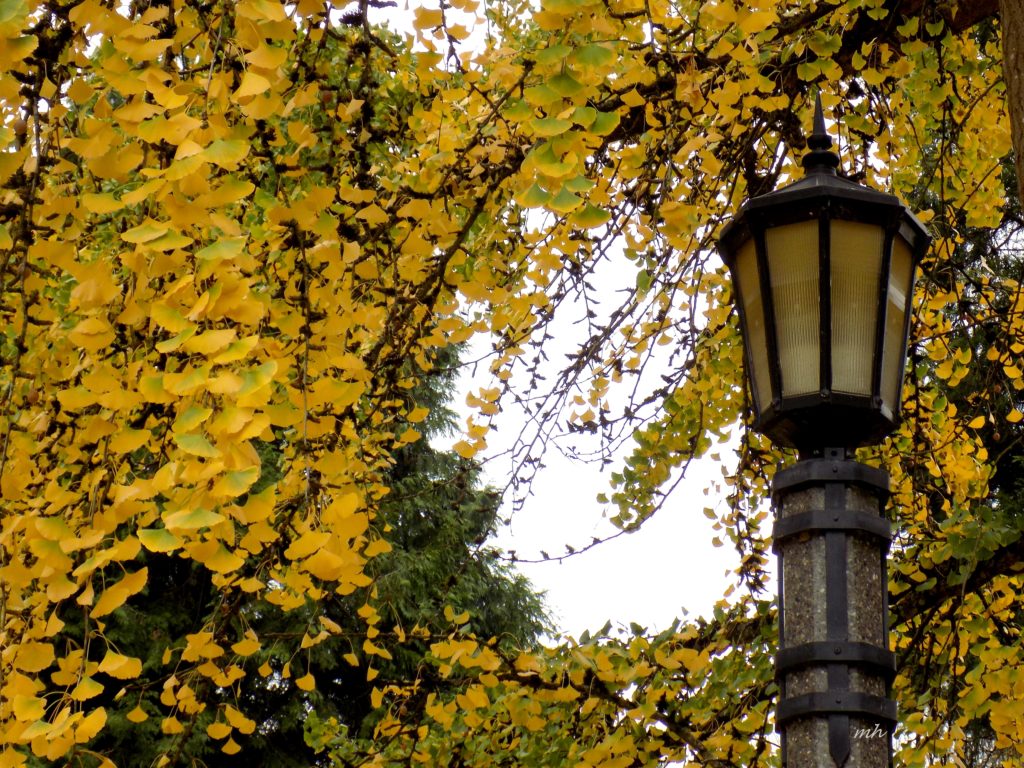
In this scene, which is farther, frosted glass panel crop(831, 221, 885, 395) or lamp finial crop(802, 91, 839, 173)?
lamp finial crop(802, 91, 839, 173)

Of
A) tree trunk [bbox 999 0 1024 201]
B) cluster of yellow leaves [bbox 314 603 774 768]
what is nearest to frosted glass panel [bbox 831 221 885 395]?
tree trunk [bbox 999 0 1024 201]

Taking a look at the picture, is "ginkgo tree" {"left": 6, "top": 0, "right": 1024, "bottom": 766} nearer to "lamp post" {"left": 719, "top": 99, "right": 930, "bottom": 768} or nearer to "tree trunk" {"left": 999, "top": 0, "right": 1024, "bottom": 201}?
"tree trunk" {"left": 999, "top": 0, "right": 1024, "bottom": 201}

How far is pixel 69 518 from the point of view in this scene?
179 centimetres

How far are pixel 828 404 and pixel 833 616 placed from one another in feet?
1.00

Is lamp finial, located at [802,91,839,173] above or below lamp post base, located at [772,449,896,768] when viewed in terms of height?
above

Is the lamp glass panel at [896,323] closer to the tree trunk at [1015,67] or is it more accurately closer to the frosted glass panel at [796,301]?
the frosted glass panel at [796,301]

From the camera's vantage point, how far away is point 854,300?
1.71 metres

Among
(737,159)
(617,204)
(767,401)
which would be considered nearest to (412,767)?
(617,204)

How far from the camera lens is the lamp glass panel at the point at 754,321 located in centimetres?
176

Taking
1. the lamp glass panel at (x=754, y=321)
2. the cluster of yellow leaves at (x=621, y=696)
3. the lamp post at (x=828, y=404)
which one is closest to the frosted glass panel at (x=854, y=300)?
the lamp post at (x=828, y=404)

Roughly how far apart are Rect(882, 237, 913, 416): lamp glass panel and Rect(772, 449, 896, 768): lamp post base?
13 cm

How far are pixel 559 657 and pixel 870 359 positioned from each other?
2.09 meters

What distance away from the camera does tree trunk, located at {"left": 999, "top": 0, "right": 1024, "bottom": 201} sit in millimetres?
1838

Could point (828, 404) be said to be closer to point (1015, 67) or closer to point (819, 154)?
point (819, 154)
